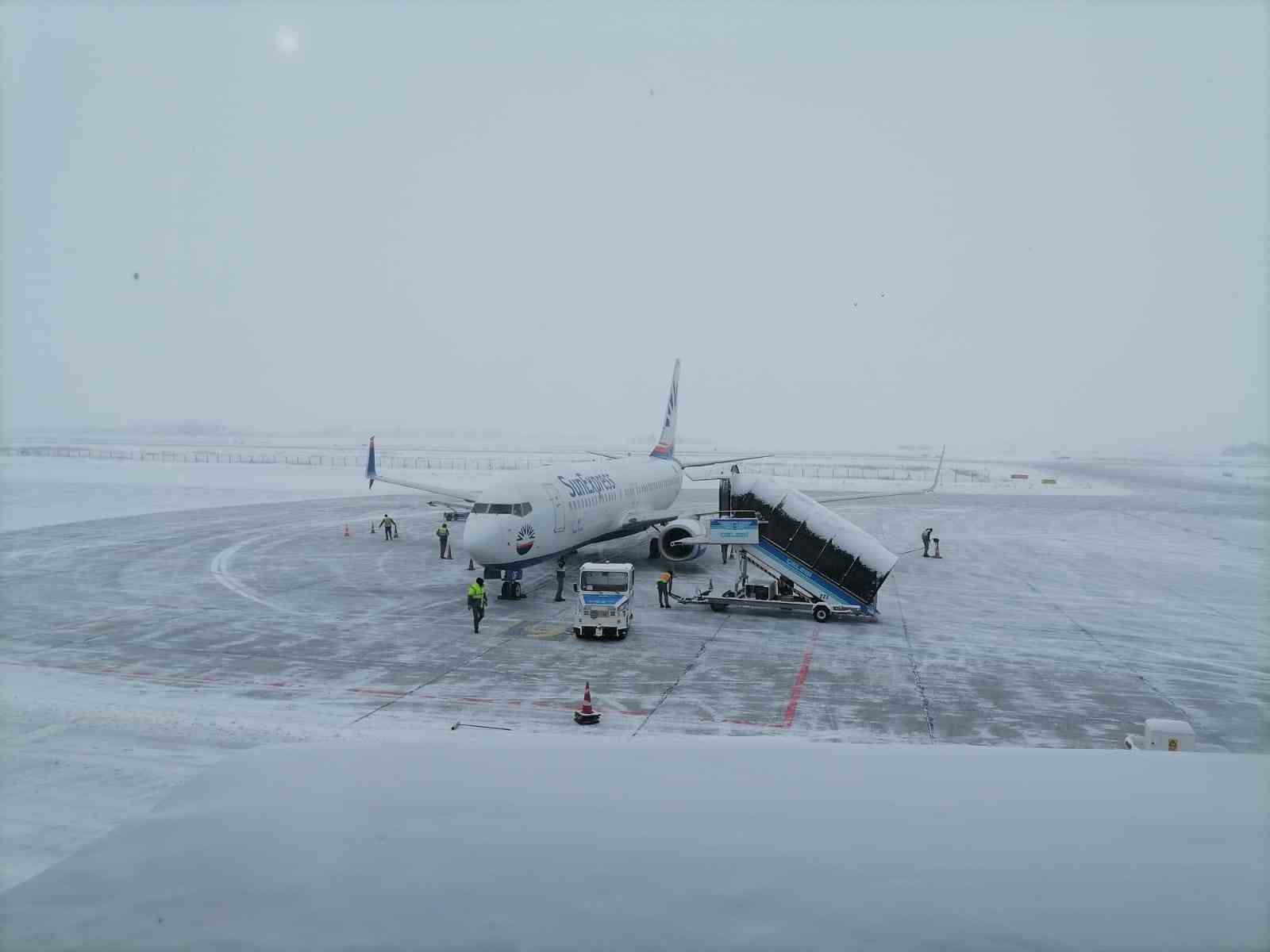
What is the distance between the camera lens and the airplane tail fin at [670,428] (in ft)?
176

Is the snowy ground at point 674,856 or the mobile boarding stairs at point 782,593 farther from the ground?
the snowy ground at point 674,856

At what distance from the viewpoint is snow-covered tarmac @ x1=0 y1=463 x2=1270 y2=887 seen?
51.9 ft

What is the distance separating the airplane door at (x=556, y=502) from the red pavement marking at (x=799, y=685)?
1074cm

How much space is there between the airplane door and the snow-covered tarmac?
294 cm

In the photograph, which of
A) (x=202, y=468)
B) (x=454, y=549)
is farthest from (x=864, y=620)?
(x=202, y=468)

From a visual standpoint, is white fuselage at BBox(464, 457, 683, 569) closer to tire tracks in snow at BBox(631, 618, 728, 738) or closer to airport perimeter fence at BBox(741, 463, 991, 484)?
tire tracks in snow at BBox(631, 618, 728, 738)

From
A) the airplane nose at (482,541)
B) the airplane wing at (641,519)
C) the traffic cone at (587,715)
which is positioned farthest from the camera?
the airplane wing at (641,519)

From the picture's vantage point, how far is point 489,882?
135 inches

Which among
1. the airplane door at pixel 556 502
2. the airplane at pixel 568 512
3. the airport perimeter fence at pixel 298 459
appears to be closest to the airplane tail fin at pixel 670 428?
the airplane at pixel 568 512

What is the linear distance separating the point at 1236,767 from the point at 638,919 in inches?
151

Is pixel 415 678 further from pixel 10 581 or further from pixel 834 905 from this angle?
pixel 10 581

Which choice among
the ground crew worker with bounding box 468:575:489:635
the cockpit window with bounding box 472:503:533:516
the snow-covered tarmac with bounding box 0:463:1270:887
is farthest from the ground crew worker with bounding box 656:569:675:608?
the ground crew worker with bounding box 468:575:489:635

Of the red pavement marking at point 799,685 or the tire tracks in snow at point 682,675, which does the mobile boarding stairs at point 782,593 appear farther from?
the red pavement marking at point 799,685

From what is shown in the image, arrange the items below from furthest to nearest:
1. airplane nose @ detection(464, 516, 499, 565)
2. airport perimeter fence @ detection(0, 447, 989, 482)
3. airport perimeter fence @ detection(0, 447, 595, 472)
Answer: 1. airport perimeter fence @ detection(0, 447, 595, 472)
2. airport perimeter fence @ detection(0, 447, 989, 482)
3. airplane nose @ detection(464, 516, 499, 565)
